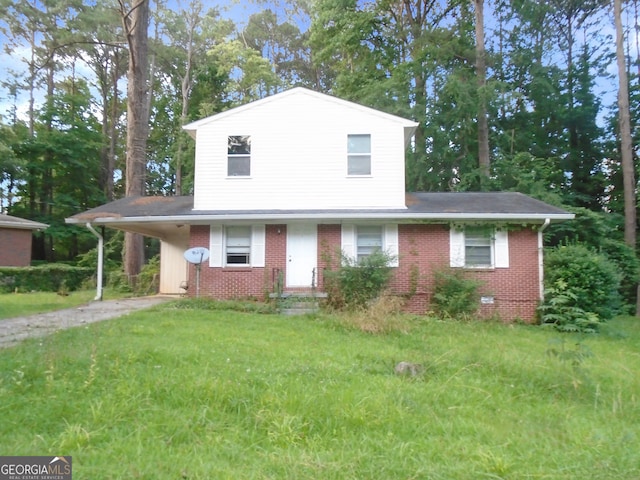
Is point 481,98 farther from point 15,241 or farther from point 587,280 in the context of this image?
point 15,241

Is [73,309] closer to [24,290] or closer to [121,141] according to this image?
[24,290]

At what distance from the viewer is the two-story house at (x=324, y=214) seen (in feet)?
37.1

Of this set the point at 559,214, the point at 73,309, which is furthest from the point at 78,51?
the point at 559,214

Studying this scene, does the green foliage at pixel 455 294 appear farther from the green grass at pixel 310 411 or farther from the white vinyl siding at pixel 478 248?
the green grass at pixel 310 411

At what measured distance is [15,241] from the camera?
2291 cm

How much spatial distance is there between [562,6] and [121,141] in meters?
30.2

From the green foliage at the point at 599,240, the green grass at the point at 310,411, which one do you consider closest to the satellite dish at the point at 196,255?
the green grass at the point at 310,411

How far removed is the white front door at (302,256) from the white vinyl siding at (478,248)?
148 inches

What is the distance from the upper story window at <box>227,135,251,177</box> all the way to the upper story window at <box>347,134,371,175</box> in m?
2.99

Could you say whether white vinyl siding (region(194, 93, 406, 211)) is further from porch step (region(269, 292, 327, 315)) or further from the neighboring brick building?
the neighboring brick building

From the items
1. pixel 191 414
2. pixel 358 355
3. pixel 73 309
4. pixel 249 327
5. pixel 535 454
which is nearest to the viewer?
pixel 535 454

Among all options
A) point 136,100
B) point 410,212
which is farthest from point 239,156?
point 136,100

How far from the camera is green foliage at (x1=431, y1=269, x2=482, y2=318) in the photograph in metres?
10.5

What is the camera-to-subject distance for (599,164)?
20.7 meters
